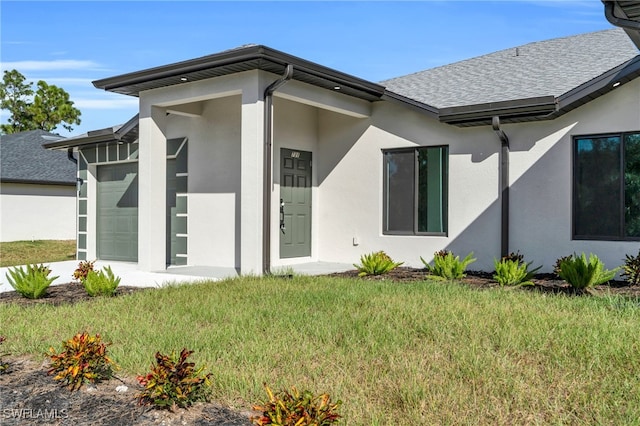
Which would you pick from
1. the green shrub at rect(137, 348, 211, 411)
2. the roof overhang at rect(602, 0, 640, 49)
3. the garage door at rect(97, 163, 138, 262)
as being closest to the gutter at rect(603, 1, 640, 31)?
the roof overhang at rect(602, 0, 640, 49)

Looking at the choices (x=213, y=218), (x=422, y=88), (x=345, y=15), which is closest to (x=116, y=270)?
(x=213, y=218)

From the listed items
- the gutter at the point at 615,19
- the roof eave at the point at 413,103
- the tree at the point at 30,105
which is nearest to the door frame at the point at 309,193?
the roof eave at the point at 413,103

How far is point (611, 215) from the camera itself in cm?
880

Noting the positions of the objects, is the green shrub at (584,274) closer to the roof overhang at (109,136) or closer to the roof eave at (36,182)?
the roof overhang at (109,136)

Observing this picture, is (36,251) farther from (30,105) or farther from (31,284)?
(30,105)

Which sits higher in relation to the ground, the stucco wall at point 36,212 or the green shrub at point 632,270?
the stucco wall at point 36,212

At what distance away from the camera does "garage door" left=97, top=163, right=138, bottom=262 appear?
12539 millimetres

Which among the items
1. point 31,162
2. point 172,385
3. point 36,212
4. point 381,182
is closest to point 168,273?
point 381,182

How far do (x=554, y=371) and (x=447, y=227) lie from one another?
664 centimetres

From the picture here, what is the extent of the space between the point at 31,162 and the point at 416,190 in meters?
17.6

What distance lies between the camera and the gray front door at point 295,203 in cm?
1115

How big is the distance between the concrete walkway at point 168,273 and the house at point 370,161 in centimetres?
38

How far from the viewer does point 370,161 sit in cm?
1130

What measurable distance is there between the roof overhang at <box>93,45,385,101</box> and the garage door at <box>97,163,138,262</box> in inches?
106
